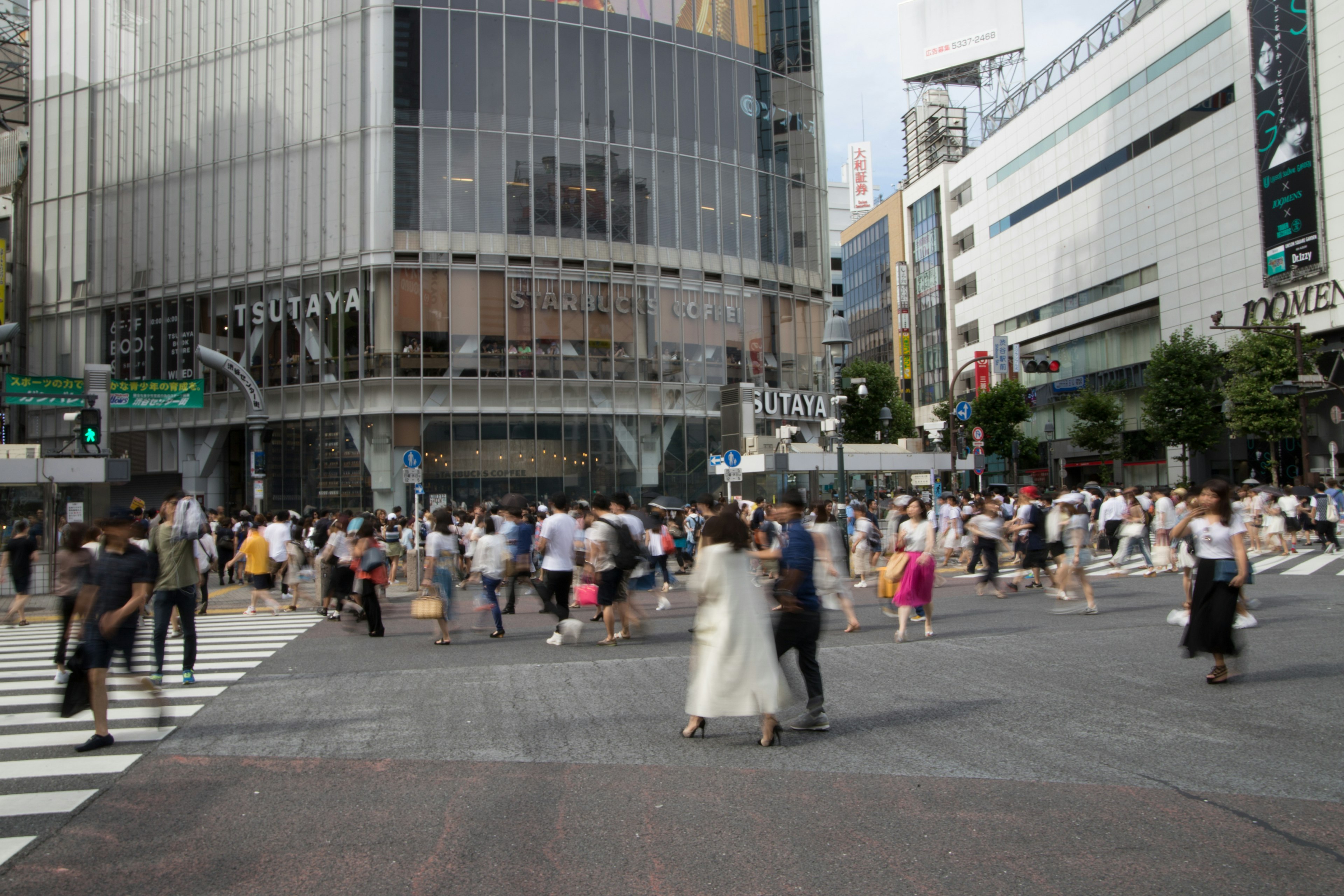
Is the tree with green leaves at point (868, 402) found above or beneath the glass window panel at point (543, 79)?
beneath

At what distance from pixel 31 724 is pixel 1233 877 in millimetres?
8683

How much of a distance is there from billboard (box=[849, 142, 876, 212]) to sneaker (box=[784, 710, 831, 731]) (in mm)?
114266

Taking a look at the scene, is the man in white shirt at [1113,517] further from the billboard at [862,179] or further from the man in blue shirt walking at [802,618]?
the billboard at [862,179]

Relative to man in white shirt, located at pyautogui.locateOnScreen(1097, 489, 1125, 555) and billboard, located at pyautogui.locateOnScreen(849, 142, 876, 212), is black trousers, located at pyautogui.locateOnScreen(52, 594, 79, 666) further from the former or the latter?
billboard, located at pyautogui.locateOnScreen(849, 142, 876, 212)

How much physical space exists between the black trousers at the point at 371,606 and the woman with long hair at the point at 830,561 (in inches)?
238

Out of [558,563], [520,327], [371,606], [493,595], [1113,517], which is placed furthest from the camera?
[520,327]

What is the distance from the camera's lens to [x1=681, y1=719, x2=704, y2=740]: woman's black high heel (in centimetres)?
705

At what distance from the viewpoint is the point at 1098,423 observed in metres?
55.7

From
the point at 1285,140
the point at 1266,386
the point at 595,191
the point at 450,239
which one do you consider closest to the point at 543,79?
the point at 595,191

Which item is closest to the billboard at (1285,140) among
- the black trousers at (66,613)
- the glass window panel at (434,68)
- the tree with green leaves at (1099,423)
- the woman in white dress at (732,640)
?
the tree with green leaves at (1099,423)

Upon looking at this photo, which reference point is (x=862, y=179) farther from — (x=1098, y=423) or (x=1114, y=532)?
(x=1114, y=532)

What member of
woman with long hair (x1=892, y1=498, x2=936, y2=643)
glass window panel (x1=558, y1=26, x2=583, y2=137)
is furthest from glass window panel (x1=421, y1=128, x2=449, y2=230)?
woman with long hair (x1=892, y1=498, x2=936, y2=643)

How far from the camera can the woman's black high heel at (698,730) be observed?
7047mm

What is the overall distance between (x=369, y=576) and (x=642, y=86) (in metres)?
28.8
